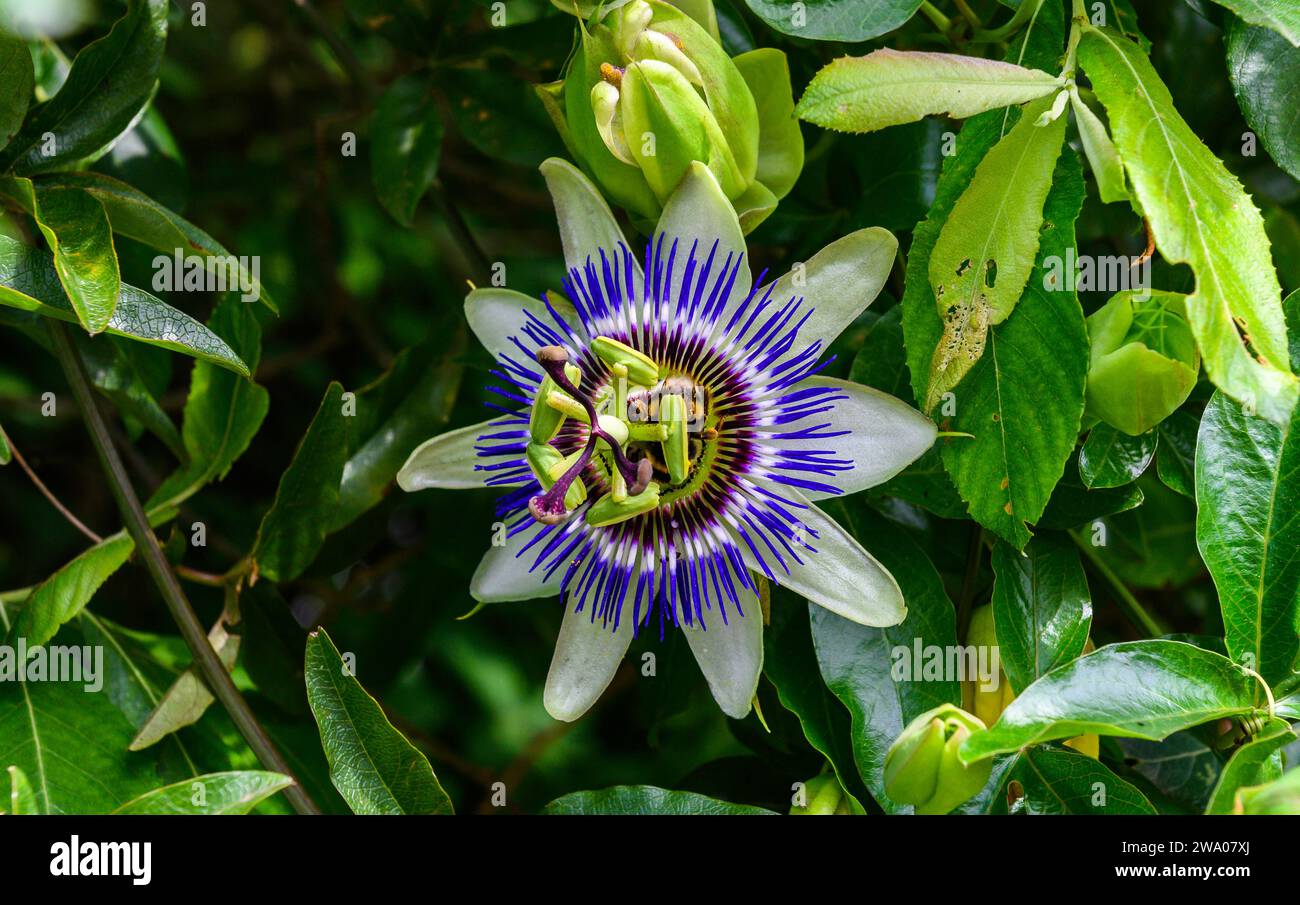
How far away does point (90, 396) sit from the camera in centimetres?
160

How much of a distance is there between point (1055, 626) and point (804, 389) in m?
0.40

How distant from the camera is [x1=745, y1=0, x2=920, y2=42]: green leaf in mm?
1382

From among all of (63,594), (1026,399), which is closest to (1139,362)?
(1026,399)

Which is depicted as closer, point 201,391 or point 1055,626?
point 1055,626

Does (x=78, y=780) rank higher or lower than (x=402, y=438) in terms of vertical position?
lower

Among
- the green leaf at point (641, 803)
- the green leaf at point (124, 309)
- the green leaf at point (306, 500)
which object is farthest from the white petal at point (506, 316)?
the green leaf at point (641, 803)

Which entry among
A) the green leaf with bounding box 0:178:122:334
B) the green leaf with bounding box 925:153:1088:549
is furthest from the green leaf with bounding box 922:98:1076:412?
the green leaf with bounding box 0:178:122:334

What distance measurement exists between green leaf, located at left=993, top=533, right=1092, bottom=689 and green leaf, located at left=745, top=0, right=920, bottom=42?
0.61 m

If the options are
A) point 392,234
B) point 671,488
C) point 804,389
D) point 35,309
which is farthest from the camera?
point 392,234

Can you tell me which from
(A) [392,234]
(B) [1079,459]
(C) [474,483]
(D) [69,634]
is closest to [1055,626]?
(B) [1079,459]

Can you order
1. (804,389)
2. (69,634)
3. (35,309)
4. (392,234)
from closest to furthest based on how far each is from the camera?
(35,309)
(804,389)
(69,634)
(392,234)

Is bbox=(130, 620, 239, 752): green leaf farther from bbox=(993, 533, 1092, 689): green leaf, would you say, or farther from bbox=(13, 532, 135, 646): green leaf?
bbox=(993, 533, 1092, 689): green leaf

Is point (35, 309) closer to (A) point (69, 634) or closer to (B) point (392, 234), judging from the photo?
(A) point (69, 634)
